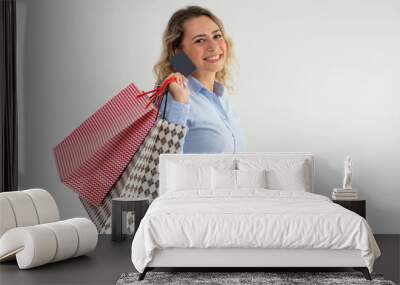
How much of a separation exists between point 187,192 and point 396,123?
8.33 ft

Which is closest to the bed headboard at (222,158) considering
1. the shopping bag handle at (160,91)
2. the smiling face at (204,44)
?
the shopping bag handle at (160,91)

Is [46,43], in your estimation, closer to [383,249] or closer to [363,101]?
[363,101]

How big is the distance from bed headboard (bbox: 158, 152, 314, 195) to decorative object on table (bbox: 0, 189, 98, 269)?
1389mm

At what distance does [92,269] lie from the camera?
5.55m

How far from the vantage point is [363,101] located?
7.46 metres

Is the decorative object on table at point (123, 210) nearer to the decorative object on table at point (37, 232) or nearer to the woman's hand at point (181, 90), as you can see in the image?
the decorative object on table at point (37, 232)

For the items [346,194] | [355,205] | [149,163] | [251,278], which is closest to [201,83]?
[149,163]

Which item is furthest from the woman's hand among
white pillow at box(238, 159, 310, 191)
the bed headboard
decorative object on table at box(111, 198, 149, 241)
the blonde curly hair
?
decorative object on table at box(111, 198, 149, 241)

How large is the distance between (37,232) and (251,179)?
88.7 inches

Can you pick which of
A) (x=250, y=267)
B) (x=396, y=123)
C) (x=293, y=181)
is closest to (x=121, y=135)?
(x=293, y=181)

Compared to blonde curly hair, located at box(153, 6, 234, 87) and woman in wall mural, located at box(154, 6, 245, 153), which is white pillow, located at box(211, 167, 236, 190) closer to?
woman in wall mural, located at box(154, 6, 245, 153)

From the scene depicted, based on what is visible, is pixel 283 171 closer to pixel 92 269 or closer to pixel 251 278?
pixel 251 278

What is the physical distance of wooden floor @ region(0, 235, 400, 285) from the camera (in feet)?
16.9

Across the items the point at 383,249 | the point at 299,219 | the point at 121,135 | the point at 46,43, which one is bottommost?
the point at 383,249
